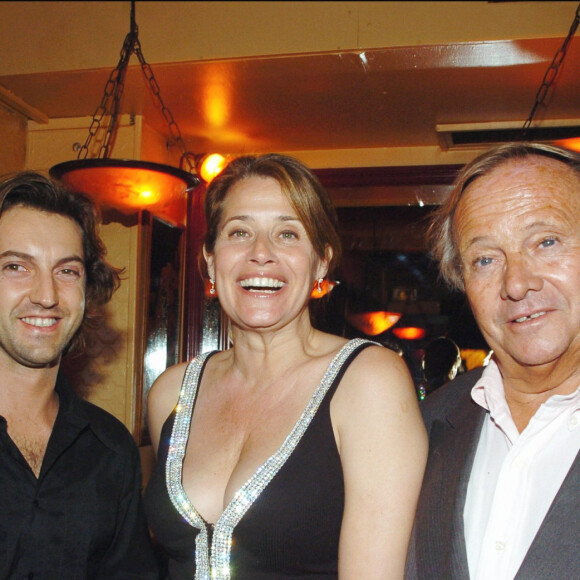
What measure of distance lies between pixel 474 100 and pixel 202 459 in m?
3.09

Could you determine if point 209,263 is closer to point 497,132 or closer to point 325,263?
point 325,263

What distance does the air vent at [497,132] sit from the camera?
4223mm

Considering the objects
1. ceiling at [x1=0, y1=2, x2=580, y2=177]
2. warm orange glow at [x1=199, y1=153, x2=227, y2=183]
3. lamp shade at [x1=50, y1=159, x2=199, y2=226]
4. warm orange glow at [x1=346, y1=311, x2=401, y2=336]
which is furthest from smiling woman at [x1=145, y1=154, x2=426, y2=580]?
warm orange glow at [x1=346, y1=311, x2=401, y2=336]

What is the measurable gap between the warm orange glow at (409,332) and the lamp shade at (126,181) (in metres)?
2.39

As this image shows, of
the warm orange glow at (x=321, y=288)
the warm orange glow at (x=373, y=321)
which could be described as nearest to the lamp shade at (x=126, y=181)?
the warm orange glow at (x=321, y=288)

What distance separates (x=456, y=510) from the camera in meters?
1.48

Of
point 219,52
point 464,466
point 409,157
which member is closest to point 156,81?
point 219,52

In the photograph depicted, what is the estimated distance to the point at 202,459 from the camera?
1759 mm

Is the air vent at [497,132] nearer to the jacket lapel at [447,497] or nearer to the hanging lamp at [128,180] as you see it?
the hanging lamp at [128,180]

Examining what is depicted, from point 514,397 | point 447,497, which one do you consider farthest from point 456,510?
point 514,397

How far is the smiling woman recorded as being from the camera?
1.52 meters

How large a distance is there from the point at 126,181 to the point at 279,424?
159 centimetres

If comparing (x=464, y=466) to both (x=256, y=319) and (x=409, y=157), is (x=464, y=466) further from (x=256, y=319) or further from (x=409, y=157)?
(x=409, y=157)

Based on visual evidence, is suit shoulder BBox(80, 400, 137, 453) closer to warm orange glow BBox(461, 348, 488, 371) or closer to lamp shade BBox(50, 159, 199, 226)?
lamp shade BBox(50, 159, 199, 226)
